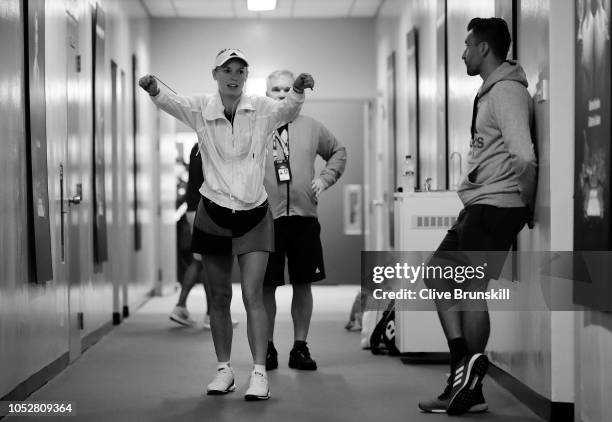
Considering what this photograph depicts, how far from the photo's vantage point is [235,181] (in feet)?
13.3

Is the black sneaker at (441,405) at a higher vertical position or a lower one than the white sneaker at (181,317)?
higher

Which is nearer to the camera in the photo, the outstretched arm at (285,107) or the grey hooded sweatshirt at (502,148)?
the grey hooded sweatshirt at (502,148)

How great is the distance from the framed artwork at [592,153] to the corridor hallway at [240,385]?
77cm

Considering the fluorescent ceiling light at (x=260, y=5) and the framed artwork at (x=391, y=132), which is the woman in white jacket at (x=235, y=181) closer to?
the framed artwork at (x=391, y=132)

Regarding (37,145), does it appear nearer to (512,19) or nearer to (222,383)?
(222,383)

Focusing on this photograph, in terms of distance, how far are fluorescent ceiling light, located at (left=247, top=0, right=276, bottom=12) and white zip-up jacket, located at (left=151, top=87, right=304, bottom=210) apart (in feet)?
17.8

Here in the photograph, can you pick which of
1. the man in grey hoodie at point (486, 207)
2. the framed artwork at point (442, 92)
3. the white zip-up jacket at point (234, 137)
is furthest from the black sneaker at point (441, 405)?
the framed artwork at point (442, 92)

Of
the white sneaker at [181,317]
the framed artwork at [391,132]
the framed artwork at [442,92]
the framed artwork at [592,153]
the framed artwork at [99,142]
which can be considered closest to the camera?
the framed artwork at [592,153]

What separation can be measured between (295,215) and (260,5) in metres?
4.87

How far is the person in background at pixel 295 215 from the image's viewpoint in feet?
16.8

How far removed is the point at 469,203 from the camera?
12.5 ft

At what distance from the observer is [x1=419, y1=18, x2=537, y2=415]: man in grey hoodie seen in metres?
3.68

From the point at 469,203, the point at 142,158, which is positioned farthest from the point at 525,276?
the point at 142,158

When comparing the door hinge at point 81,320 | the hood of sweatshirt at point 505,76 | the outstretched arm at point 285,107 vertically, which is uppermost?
the hood of sweatshirt at point 505,76
